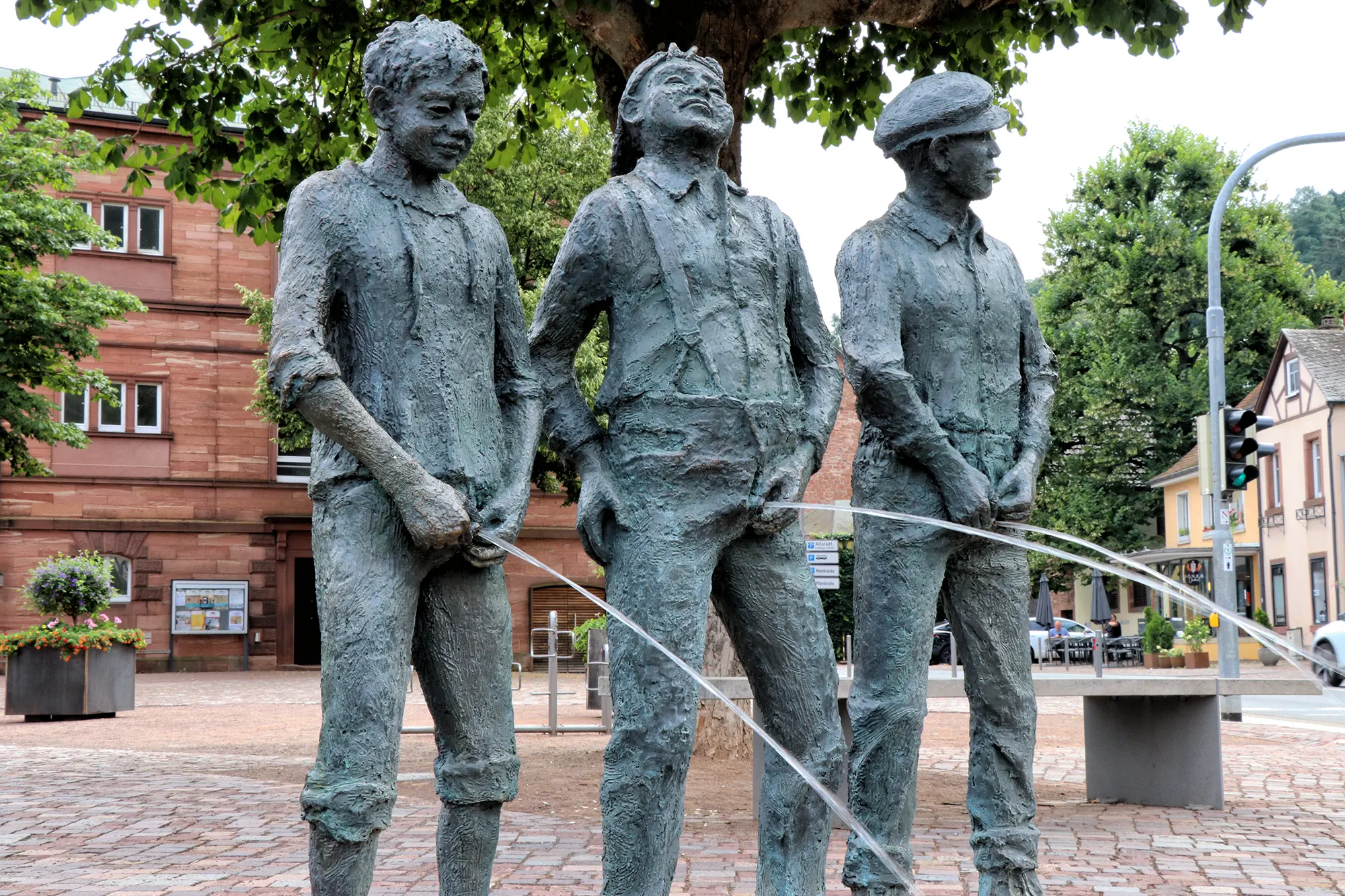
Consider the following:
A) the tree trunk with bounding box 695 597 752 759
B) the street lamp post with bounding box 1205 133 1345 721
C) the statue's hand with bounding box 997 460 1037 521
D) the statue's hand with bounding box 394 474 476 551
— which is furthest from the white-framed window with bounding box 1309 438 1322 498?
the statue's hand with bounding box 394 474 476 551

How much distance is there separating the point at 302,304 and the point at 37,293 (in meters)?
23.1

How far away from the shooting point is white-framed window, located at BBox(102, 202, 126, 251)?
32.9 meters

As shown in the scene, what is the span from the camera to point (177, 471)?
1302 inches

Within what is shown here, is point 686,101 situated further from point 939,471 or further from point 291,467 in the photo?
point 291,467

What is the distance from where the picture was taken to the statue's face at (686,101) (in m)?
4.24

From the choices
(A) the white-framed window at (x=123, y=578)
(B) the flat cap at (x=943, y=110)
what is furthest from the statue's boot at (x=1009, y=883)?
(A) the white-framed window at (x=123, y=578)

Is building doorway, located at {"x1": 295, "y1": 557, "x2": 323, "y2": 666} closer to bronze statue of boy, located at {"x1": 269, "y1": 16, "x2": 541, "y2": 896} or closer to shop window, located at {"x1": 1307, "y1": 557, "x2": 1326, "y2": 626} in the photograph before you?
shop window, located at {"x1": 1307, "y1": 557, "x2": 1326, "y2": 626}

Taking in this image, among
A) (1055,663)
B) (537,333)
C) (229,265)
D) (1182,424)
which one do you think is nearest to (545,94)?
(537,333)

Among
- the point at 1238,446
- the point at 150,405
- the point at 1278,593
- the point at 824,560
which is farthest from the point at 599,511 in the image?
the point at 1278,593

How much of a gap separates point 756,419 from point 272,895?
3361 mm

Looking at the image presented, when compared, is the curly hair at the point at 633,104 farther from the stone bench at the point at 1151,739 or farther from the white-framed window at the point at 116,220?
the white-framed window at the point at 116,220

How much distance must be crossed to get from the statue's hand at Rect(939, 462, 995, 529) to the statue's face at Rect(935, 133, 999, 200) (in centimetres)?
91

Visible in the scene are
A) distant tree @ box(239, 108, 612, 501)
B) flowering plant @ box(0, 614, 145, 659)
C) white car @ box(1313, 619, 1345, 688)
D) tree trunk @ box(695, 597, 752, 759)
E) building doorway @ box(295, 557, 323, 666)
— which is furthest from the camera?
building doorway @ box(295, 557, 323, 666)

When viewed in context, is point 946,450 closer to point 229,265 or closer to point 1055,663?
point 229,265
